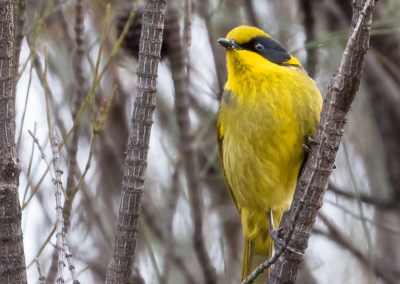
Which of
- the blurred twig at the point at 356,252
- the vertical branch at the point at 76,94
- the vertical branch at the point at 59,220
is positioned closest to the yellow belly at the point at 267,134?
the vertical branch at the point at 76,94

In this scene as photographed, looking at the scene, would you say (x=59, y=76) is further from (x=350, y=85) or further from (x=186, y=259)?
(x=350, y=85)

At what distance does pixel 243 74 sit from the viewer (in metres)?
3.79

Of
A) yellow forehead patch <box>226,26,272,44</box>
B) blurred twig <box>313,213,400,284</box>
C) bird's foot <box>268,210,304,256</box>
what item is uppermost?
yellow forehead patch <box>226,26,272,44</box>

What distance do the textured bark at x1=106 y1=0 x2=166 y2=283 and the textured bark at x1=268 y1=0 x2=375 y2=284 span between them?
59 centimetres

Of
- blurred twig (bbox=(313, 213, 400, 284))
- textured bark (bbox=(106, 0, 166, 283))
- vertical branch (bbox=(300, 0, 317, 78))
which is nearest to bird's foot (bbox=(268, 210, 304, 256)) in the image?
textured bark (bbox=(106, 0, 166, 283))

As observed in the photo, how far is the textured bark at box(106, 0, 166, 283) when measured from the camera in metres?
2.56

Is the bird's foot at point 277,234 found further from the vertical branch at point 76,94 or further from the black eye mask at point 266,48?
the vertical branch at point 76,94

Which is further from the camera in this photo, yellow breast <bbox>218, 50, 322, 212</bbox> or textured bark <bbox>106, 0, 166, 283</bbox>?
yellow breast <bbox>218, 50, 322, 212</bbox>

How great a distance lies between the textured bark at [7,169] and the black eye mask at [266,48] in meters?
1.79

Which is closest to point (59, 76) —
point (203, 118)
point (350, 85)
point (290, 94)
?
point (203, 118)

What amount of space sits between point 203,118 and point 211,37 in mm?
1273

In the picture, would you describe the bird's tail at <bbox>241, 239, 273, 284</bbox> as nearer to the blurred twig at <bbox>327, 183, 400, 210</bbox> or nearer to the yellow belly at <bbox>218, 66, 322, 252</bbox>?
the yellow belly at <bbox>218, 66, 322, 252</bbox>

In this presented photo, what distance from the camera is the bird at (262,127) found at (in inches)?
141

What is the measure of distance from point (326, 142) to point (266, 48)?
141cm
